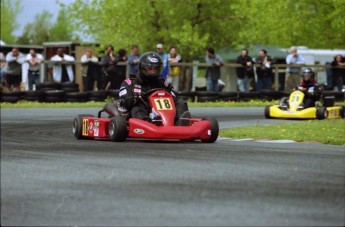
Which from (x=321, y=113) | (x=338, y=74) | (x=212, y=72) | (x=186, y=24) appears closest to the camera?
(x=321, y=113)

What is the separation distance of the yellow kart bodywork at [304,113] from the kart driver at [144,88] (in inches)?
291

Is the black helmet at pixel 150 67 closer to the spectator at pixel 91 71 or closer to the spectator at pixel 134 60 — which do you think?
the spectator at pixel 134 60

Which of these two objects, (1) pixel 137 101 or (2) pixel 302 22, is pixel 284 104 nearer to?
(1) pixel 137 101

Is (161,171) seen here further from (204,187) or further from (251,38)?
(251,38)

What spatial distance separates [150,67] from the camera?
14359 mm

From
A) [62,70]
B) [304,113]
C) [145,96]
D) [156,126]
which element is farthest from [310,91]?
[62,70]

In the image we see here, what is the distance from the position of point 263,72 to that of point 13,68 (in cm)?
717

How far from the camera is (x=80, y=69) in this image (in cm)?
3391

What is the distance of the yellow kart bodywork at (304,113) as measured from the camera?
21.5m

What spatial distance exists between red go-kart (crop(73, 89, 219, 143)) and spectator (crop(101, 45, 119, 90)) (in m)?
13.9

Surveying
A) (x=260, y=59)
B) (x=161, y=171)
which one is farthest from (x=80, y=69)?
(x=161, y=171)

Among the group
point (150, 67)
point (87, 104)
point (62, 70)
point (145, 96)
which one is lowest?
point (87, 104)

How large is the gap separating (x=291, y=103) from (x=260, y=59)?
27.1 feet

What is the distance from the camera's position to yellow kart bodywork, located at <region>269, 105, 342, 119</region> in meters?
21.5
